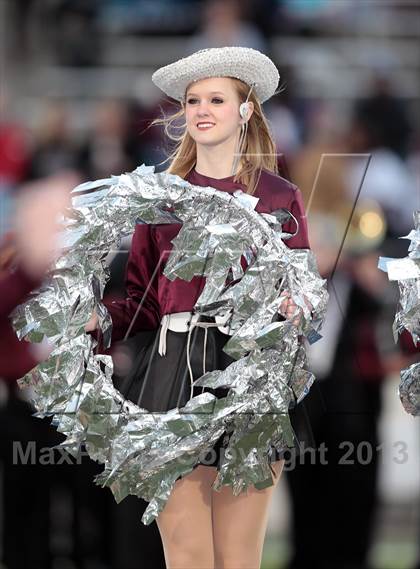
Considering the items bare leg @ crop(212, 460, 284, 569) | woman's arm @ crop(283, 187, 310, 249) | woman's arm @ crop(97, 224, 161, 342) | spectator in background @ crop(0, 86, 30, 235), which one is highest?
spectator in background @ crop(0, 86, 30, 235)

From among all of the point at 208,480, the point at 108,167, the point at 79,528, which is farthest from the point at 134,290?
the point at 108,167

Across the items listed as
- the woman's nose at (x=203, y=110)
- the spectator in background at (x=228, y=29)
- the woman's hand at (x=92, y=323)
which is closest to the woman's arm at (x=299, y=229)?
the woman's nose at (x=203, y=110)

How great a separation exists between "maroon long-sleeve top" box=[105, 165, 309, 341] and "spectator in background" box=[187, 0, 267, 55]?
5.05 m

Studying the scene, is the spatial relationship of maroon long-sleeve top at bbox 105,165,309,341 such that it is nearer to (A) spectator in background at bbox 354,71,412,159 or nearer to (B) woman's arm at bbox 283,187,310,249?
(B) woman's arm at bbox 283,187,310,249

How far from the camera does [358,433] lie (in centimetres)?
616

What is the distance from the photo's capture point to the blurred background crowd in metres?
5.82

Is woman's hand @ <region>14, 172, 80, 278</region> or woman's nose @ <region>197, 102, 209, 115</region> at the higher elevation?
woman's nose @ <region>197, 102, 209, 115</region>

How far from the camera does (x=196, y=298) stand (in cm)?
422

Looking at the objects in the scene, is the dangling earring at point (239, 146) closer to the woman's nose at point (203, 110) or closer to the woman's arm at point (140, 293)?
the woman's nose at point (203, 110)

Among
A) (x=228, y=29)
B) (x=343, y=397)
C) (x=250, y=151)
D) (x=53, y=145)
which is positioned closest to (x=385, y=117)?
(x=228, y=29)

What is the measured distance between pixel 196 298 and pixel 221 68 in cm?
67

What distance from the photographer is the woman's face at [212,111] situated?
424 cm

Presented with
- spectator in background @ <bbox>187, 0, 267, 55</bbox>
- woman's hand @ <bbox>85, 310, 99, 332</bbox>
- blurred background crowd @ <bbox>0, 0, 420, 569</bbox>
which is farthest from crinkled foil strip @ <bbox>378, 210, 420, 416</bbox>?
spectator in background @ <bbox>187, 0, 267, 55</bbox>

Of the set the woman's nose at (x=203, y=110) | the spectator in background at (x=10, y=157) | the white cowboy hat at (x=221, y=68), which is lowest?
the woman's nose at (x=203, y=110)
